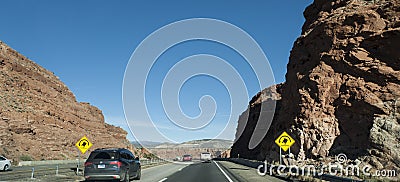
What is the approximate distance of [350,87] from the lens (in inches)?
1538

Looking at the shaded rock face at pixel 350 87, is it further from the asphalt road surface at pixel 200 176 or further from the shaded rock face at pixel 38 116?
the shaded rock face at pixel 38 116

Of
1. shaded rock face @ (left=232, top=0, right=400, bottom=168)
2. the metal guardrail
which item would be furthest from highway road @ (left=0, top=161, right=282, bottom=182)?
shaded rock face @ (left=232, top=0, right=400, bottom=168)

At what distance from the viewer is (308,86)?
142 feet

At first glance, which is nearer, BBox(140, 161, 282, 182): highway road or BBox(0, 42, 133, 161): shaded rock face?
BBox(140, 161, 282, 182): highway road

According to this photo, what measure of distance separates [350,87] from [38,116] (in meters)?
44.2

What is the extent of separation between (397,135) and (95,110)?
2842 inches

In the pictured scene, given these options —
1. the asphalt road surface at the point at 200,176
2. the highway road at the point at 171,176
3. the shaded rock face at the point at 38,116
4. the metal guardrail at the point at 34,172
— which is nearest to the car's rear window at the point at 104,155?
the highway road at the point at 171,176

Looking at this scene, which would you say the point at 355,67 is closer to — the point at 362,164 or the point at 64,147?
the point at 362,164

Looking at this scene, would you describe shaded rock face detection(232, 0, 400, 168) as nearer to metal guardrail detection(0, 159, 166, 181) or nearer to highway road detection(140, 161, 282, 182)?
highway road detection(140, 161, 282, 182)

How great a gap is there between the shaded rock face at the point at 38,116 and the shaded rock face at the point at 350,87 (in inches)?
1211

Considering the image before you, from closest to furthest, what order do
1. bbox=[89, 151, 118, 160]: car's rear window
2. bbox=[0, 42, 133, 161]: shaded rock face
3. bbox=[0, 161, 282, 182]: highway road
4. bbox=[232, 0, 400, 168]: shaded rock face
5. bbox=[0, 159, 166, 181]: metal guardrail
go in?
1. bbox=[89, 151, 118, 160]: car's rear window
2. bbox=[0, 161, 282, 182]: highway road
3. bbox=[0, 159, 166, 181]: metal guardrail
4. bbox=[232, 0, 400, 168]: shaded rock face
5. bbox=[0, 42, 133, 161]: shaded rock face

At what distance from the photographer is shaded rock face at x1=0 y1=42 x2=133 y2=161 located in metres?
50.0

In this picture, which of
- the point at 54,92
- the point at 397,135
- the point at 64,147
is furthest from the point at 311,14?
the point at 54,92

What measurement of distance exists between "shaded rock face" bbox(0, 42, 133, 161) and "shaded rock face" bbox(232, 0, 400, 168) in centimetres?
3076
